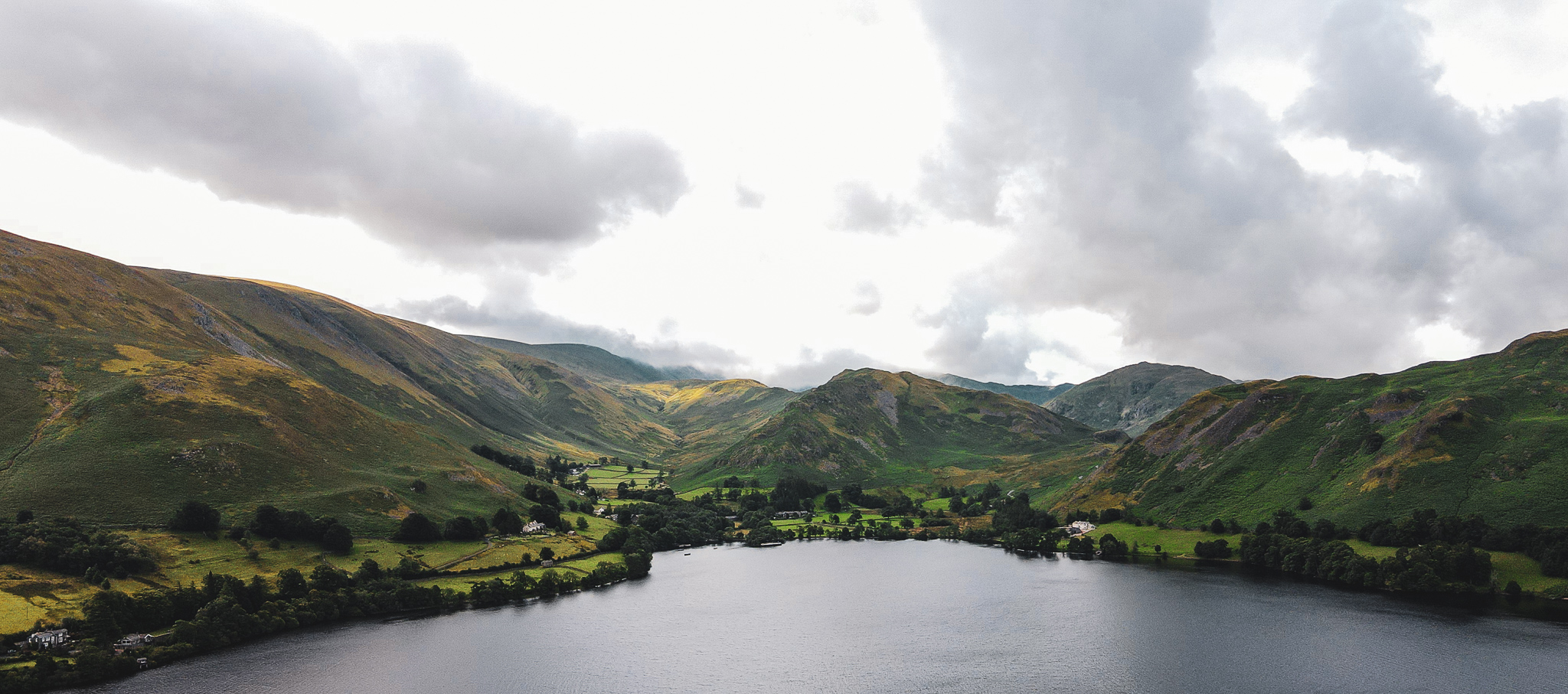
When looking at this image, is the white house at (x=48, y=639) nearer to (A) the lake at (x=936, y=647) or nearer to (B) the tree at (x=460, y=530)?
(A) the lake at (x=936, y=647)

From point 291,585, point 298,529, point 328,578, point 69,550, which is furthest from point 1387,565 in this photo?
point 69,550

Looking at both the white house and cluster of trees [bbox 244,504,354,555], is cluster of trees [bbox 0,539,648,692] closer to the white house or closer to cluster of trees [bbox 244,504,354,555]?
the white house

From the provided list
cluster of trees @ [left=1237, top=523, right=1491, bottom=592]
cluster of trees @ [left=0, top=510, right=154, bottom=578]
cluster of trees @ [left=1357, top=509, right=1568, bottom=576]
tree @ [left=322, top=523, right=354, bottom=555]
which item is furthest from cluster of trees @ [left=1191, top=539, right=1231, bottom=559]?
cluster of trees @ [left=0, top=510, right=154, bottom=578]

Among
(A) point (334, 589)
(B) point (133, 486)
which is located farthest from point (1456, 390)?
(B) point (133, 486)

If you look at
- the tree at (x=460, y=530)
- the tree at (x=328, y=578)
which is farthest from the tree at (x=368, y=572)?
the tree at (x=460, y=530)

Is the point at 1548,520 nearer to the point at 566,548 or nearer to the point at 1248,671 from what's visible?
the point at 1248,671
